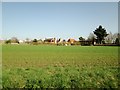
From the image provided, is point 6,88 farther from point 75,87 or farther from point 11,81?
point 75,87

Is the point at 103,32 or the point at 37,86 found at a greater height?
the point at 103,32

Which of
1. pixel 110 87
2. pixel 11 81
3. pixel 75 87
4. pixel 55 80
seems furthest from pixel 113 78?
pixel 11 81

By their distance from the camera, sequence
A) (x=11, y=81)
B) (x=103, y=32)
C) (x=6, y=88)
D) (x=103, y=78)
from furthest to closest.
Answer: (x=103, y=32)
(x=103, y=78)
(x=11, y=81)
(x=6, y=88)

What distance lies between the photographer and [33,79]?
10.9 meters

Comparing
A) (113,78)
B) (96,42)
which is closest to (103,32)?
(96,42)

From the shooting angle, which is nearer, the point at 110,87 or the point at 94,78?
the point at 110,87

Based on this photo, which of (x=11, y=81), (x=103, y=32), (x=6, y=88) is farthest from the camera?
(x=103, y=32)

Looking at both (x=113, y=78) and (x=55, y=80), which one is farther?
(x=113, y=78)

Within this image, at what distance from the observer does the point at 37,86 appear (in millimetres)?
10375

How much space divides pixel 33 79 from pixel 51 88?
1147 millimetres

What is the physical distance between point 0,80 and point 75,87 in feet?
12.7

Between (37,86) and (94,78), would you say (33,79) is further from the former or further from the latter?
(94,78)

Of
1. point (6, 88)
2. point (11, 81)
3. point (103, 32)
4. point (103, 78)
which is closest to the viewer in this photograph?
point (6, 88)

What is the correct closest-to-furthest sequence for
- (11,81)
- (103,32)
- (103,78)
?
1. (11,81)
2. (103,78)
3. (103,32)
